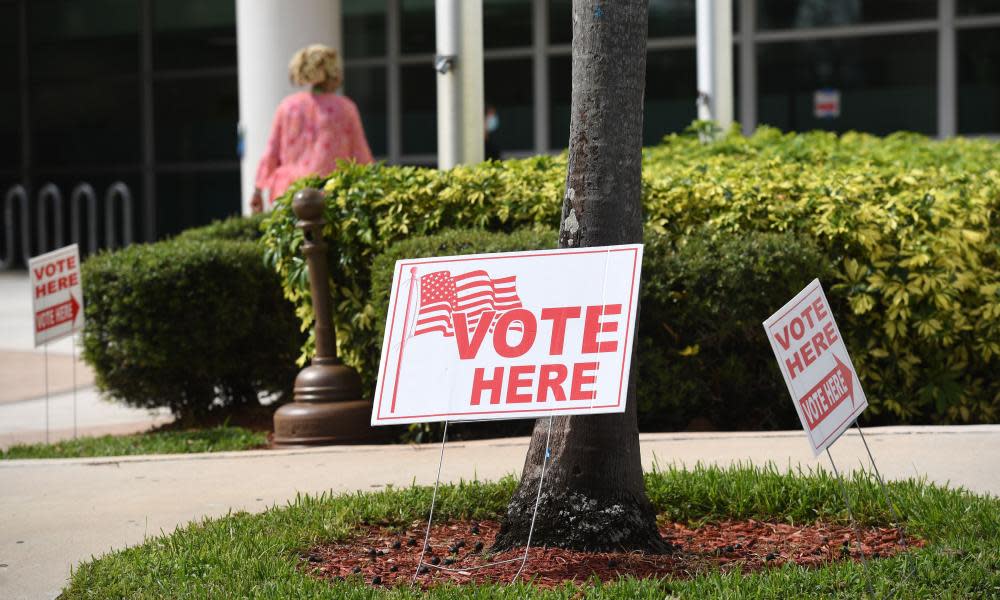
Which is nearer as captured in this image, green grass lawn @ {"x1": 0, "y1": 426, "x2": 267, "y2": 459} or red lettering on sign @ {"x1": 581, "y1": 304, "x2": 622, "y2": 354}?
red lettering on sign @ {"x1": 581, "y1": 304, "x2": 622, "y2": 354}

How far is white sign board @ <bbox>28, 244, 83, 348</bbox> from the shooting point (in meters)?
8.20

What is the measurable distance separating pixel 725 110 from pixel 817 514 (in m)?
8.76

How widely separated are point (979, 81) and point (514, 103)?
712 centimetres

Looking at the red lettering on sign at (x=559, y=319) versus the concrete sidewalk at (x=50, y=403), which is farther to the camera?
the concrete sidewalk at (x=50, y=403)

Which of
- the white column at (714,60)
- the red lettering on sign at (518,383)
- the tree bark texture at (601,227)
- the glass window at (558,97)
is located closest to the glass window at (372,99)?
the glass window at (558,97)

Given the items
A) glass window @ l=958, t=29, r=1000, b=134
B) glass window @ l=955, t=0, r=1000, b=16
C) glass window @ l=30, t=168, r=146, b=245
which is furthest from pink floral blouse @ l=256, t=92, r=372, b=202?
glass window @ l=30, t=168, r=146, b=245

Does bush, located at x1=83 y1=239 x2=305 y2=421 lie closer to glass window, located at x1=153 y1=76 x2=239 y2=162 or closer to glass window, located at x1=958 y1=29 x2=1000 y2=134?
glass window, located at x1=958 y1=29 x2=1000 y2=134

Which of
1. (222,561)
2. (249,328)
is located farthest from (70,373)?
(222,561)

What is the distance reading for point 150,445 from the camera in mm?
7930

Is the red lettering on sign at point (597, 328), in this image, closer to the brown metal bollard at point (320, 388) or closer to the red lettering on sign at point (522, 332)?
the red lettering on sign at point (522, 332)

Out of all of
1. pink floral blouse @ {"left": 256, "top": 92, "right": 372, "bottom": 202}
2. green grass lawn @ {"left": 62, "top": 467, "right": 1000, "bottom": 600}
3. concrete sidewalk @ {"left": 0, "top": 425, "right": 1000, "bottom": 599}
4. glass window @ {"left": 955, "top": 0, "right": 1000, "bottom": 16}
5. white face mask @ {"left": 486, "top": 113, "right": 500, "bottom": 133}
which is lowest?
concrete sidewalk @ {"left": 0, "top": 425, "right": 1000, "bottom": 599}

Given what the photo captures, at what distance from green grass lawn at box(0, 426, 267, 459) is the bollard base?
504 mm

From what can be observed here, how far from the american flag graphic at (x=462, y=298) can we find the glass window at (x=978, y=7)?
17272 mm

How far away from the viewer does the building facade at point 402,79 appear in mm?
20031
